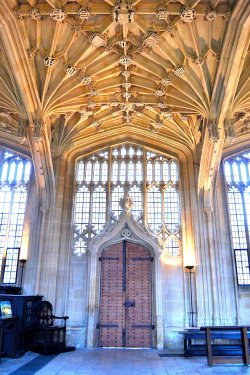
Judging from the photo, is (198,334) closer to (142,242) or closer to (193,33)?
(142,242)

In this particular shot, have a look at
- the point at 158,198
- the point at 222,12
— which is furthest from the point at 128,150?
the point at 222,12

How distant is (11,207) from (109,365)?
667 cm

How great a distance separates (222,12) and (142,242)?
7.15 m

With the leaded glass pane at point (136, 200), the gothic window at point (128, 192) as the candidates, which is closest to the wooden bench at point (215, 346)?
the gothic window at point (128, 192)

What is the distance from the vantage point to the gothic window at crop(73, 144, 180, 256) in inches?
438

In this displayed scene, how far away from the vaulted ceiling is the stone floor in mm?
5718

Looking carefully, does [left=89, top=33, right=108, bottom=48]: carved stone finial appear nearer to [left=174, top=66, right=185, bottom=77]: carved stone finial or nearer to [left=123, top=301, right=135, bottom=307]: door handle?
[left=174, top=66, right=185, bottom=77]: carved stone finial

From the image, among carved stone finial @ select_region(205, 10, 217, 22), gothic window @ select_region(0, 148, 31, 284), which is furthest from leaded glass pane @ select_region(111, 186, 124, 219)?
carved stone finial @ select_region(205, 10, 217, 22)

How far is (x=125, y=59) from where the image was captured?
8.84 meters

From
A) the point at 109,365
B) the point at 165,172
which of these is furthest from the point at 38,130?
the point at 109,365

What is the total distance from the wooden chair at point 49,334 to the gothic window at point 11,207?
1640mm

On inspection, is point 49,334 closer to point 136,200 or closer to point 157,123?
point 136,200

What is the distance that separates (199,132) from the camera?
441 inches

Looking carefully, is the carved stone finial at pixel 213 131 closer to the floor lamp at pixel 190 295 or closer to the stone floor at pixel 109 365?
the floor lamp at pixel 190 295
